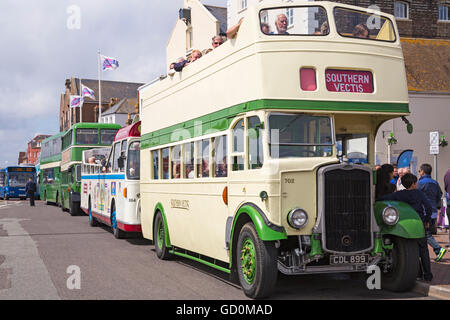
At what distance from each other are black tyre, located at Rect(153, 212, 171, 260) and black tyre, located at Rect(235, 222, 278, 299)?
399 centimetres

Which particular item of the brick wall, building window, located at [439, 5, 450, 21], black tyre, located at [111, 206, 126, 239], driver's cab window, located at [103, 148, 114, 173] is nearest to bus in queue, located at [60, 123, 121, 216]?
driver's cab window, located at [103, 148, 114, 173]

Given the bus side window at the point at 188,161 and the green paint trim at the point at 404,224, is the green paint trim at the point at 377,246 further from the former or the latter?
the bus side window at the point at 188,161

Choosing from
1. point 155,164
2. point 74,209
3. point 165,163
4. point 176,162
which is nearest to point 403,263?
point 176,162

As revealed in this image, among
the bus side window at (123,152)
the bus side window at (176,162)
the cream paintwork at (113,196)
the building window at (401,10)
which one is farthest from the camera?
the building window at (401,10)

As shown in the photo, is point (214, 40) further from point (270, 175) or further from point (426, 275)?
point (426, 275)

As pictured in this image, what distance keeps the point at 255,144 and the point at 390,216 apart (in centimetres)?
201

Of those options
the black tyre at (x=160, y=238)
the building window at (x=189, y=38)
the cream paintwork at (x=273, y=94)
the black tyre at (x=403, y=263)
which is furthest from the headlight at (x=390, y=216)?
the building window at (x=189, y=38)

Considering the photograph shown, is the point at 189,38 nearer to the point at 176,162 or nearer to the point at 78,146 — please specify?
the point at 78,146

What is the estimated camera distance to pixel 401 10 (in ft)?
99.6

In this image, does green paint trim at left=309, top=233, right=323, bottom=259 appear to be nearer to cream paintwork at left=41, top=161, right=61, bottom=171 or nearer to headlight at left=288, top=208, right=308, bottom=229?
headlight at left=288, top=208, right=308, bottom=229

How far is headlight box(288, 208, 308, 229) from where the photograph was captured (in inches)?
299

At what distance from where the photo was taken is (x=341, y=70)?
827 centimetres

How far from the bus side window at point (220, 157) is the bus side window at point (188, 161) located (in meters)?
1.04

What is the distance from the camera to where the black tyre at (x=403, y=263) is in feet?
26.7
